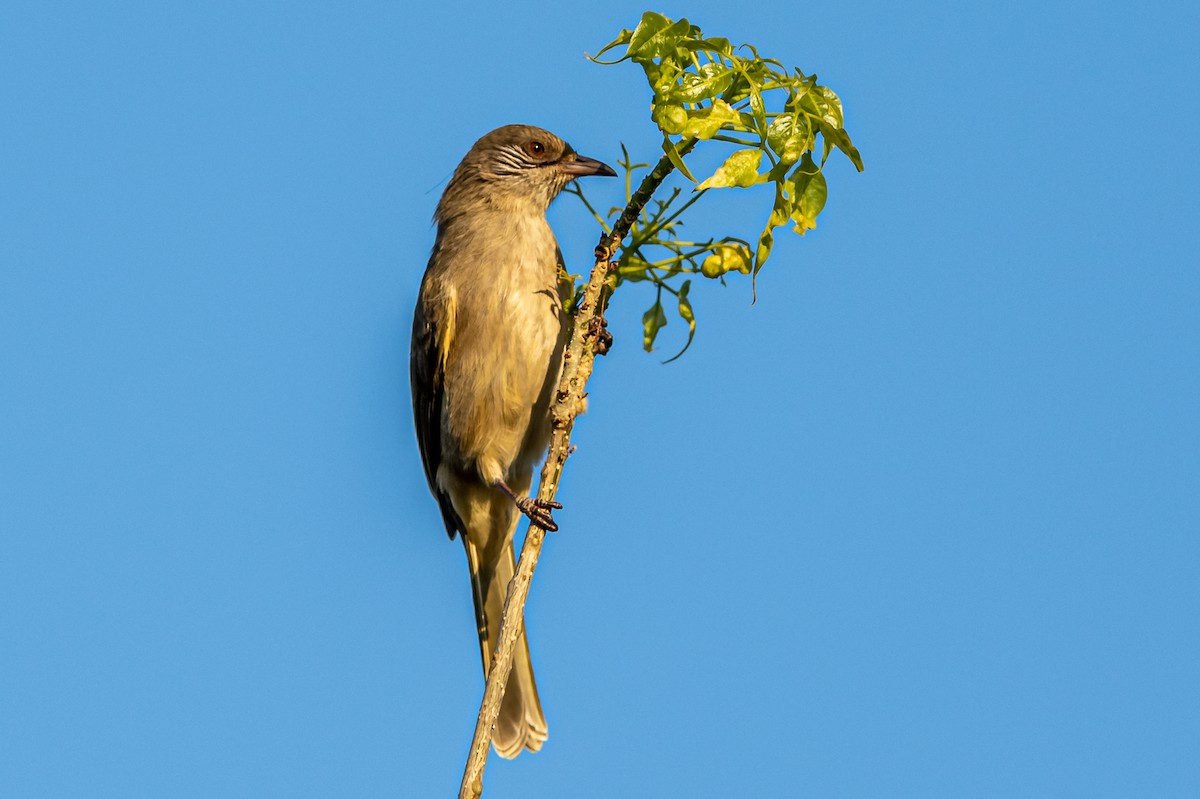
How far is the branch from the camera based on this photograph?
414 centimetres

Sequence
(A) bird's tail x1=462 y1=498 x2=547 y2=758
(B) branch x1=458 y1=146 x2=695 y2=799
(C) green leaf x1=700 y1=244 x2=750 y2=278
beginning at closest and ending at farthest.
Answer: (B) branch x1=458 y1=146 x2=695 y2=799 → (C) green leaf x1=700 y1=244 x2=750 y2=278 → (A) bird's tail x1=462 y1=498 x2=547 y2=758

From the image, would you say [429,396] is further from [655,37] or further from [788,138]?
[788,138]

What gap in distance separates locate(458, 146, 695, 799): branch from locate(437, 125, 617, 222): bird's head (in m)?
2.82

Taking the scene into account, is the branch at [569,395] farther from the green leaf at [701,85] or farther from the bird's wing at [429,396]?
the bird's wing at [429,396]

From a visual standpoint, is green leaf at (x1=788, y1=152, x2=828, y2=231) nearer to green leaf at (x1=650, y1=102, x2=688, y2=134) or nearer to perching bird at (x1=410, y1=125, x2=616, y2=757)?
green leaf at (x1=650, y1=102, x2=688, y2=134)

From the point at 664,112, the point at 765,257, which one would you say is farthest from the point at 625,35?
the point at 765,257

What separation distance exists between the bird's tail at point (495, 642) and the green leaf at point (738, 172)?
3.41 meters

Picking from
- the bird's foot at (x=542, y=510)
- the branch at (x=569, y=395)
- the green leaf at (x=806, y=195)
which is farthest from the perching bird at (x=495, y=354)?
the green leaf at (x=806, y=195)

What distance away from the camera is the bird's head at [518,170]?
7379 millimetres

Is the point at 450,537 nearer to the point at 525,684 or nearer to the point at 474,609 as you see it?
the point at 474,609

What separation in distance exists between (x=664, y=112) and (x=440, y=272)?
3.74 metres

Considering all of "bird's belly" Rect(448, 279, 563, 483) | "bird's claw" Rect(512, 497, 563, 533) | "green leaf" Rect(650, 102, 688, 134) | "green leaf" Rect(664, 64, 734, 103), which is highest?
"bird's belly" Rect(448, 279, 563, 483)

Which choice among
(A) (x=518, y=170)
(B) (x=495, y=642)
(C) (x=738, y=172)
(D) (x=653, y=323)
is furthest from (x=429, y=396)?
(C) (x=738, y=172)

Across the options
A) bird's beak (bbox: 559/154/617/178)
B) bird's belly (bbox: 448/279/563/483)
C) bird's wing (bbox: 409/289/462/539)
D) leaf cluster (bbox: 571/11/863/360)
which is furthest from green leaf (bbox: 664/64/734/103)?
bird's wing (bbox: 409/289/462/539)
